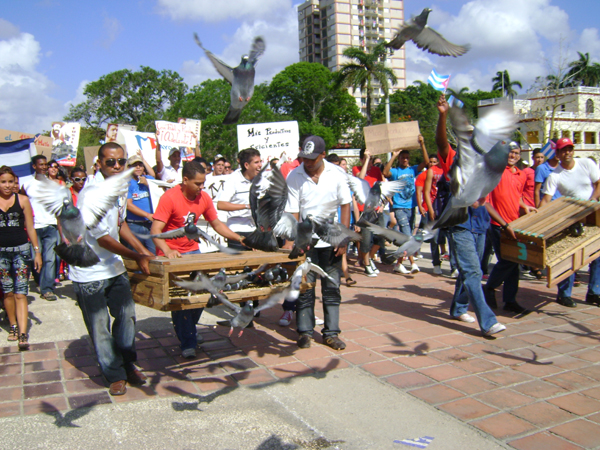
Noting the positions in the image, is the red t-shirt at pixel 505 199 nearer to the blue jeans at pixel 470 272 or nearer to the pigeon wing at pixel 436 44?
the blue jeans at pixel 470 272

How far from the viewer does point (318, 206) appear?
4520 mm

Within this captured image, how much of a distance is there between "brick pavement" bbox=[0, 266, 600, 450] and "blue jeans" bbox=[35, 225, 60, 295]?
2.24m

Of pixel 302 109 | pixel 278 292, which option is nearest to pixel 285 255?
pixel 278 292

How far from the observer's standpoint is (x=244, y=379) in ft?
13.3

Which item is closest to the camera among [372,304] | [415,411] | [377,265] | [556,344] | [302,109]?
[415,411]

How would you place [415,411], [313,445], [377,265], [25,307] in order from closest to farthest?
[313,445] < [415,411] < [25,307] < [377,265]

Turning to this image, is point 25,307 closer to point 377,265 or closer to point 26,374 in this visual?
point 26,374

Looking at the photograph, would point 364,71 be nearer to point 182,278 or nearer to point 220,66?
point 220,66

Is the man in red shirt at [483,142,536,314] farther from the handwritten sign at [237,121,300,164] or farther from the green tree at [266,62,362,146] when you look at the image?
the green tree at [266,62,362,146]

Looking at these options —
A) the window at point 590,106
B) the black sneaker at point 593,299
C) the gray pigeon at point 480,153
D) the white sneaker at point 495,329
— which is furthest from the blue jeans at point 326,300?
the window at point 590,106

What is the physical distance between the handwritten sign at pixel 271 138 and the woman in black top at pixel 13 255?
432 centimetres

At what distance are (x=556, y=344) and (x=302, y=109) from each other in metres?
55.7

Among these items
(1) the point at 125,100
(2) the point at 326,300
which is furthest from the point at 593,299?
(1) the point at 125,100

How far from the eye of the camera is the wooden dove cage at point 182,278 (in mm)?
3420
